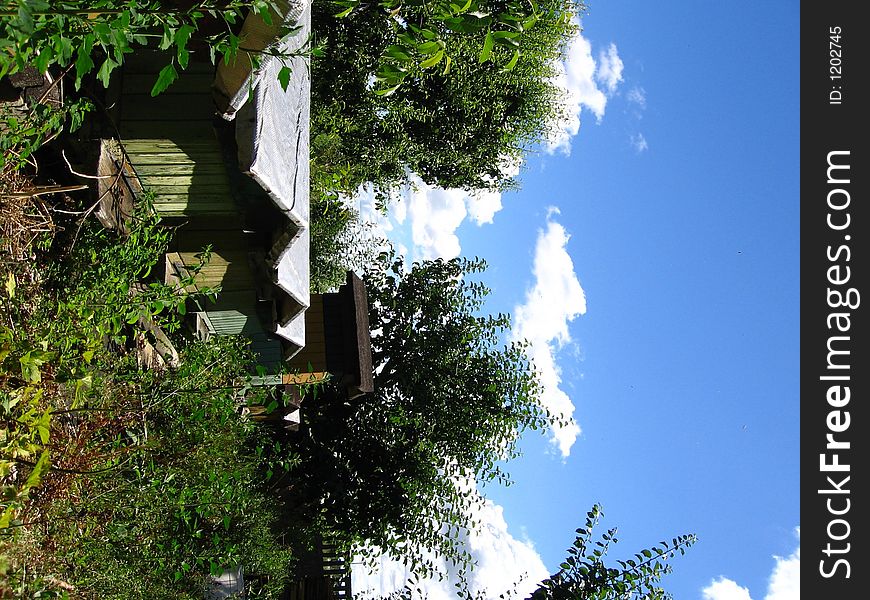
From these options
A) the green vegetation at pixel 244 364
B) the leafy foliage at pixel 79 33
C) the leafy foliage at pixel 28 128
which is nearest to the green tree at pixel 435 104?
the green vegetation at pixel 244 364

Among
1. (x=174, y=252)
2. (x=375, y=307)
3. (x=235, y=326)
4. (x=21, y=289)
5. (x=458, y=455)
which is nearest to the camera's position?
(x=21, y=289)

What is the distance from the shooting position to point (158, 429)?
643 cm

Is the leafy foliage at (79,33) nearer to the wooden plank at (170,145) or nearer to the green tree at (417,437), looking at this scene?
the wooden plank at (170,145)

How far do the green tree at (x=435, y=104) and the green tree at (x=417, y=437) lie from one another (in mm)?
5864

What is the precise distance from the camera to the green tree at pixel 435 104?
16891mm

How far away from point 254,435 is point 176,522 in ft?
12.2

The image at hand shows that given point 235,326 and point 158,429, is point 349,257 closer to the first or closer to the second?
point 235,326

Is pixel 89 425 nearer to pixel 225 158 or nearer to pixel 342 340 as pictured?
pixel 225 158

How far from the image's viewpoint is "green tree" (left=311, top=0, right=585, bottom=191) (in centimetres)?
1689

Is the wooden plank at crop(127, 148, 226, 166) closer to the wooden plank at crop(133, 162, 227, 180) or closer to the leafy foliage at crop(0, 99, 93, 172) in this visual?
the wooden plank at crop(133, 162, 227, 180)

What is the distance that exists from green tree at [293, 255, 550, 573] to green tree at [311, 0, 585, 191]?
19.2 ft

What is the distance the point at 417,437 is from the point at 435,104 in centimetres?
931

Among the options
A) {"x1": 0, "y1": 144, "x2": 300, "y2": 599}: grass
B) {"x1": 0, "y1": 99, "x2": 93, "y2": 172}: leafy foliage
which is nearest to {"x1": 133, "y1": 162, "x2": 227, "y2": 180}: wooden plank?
{"x1": 0, "y1": 144, "x2": 300, "y2": 599}: grass
